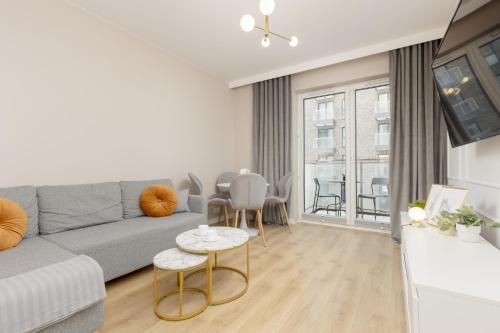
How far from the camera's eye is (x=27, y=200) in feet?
6.50

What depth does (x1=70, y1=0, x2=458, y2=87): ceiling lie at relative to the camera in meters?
2.46

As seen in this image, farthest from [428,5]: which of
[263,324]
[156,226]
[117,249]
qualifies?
[117,249]

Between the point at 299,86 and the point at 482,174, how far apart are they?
2.85 metres

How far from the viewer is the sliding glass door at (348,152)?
3641 mm

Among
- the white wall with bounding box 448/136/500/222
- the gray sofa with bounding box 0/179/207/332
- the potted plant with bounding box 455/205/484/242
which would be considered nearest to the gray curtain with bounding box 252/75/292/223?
the gray sofa with bounding box 0/179/207/332

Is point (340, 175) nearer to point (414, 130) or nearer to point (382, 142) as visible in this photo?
point (382, 142)

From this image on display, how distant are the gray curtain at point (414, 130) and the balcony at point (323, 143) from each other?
38.3 inches

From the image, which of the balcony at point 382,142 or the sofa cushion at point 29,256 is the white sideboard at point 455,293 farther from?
the balcony at point 382,142

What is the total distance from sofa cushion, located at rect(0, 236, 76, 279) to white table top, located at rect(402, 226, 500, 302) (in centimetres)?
199

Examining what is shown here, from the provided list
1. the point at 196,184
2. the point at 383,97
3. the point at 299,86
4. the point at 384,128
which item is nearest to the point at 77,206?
the point at 196,184

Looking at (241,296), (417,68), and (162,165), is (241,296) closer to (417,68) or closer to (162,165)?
(162,165)

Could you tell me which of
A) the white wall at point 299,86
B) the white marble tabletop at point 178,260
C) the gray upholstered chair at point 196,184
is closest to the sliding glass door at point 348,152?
the white wall at point 299,86

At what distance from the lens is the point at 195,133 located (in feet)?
12.9

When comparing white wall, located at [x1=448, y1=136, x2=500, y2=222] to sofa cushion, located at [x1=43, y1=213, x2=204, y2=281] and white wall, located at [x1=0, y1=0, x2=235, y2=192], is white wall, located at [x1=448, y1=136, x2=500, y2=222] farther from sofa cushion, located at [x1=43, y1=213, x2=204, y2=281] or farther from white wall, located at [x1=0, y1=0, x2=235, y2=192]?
white wall, located at [x1=0, y1=0, x2=235, y2=192]
